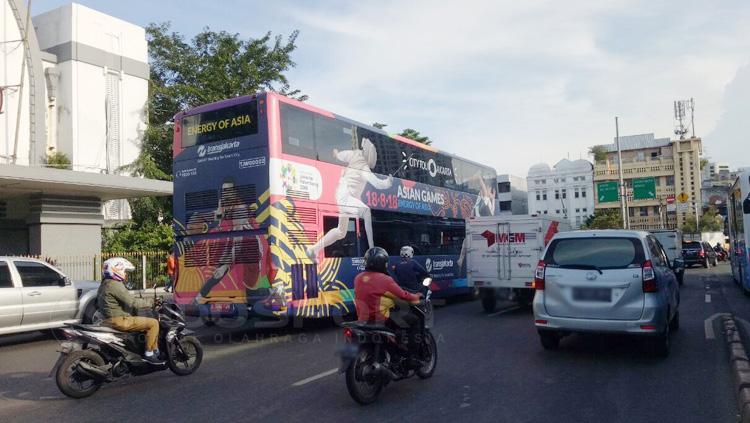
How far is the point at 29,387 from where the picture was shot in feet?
24.7

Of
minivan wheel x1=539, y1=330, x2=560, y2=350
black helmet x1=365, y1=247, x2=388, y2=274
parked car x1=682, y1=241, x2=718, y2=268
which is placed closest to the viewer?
black helmet x1=365, y1=247, x2=388, y2=274

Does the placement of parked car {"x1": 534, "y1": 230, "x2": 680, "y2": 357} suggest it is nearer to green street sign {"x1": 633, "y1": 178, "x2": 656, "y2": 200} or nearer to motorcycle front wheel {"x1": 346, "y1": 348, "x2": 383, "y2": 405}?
motorcycle front wheel {"x1": 346, "y1": 348, "x2": 383, "y2": 405}

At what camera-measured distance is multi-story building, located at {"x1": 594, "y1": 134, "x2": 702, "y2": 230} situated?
6831 centimetres

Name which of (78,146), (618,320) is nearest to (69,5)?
(78,146)

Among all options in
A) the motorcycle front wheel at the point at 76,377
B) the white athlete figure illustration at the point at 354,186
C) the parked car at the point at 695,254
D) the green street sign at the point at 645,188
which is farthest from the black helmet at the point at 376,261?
the green street sign at the point at 645,188

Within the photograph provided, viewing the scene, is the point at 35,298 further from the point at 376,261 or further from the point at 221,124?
the point at 376,261

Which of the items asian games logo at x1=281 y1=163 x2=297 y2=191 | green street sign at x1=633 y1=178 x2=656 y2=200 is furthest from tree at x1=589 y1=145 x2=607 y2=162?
asian games logo at x1=281 y1=163 x2=297 y2=191

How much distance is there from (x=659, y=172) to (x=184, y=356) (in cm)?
7189

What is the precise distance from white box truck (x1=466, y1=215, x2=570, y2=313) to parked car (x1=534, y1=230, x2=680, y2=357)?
565 centimetres

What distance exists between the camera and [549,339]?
29.1ft

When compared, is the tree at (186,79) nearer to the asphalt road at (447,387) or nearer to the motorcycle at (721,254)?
the asphalt road at (447,387)

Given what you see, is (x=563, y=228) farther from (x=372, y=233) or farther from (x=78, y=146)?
(x=78, y=146)

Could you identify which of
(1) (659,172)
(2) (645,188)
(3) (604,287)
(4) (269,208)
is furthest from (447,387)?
(1) (659,172)

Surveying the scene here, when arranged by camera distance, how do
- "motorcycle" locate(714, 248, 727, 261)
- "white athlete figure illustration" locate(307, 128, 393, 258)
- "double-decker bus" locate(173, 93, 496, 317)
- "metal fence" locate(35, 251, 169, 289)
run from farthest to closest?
"motorcycle" locate(714, 248, 727, 261), "metal fence" locate(35, 251, 169, 289), "white athlete figure illustration" locate(307, 128, 393, 258), "double-decker bus" locate(173, 93, 496, 317)
